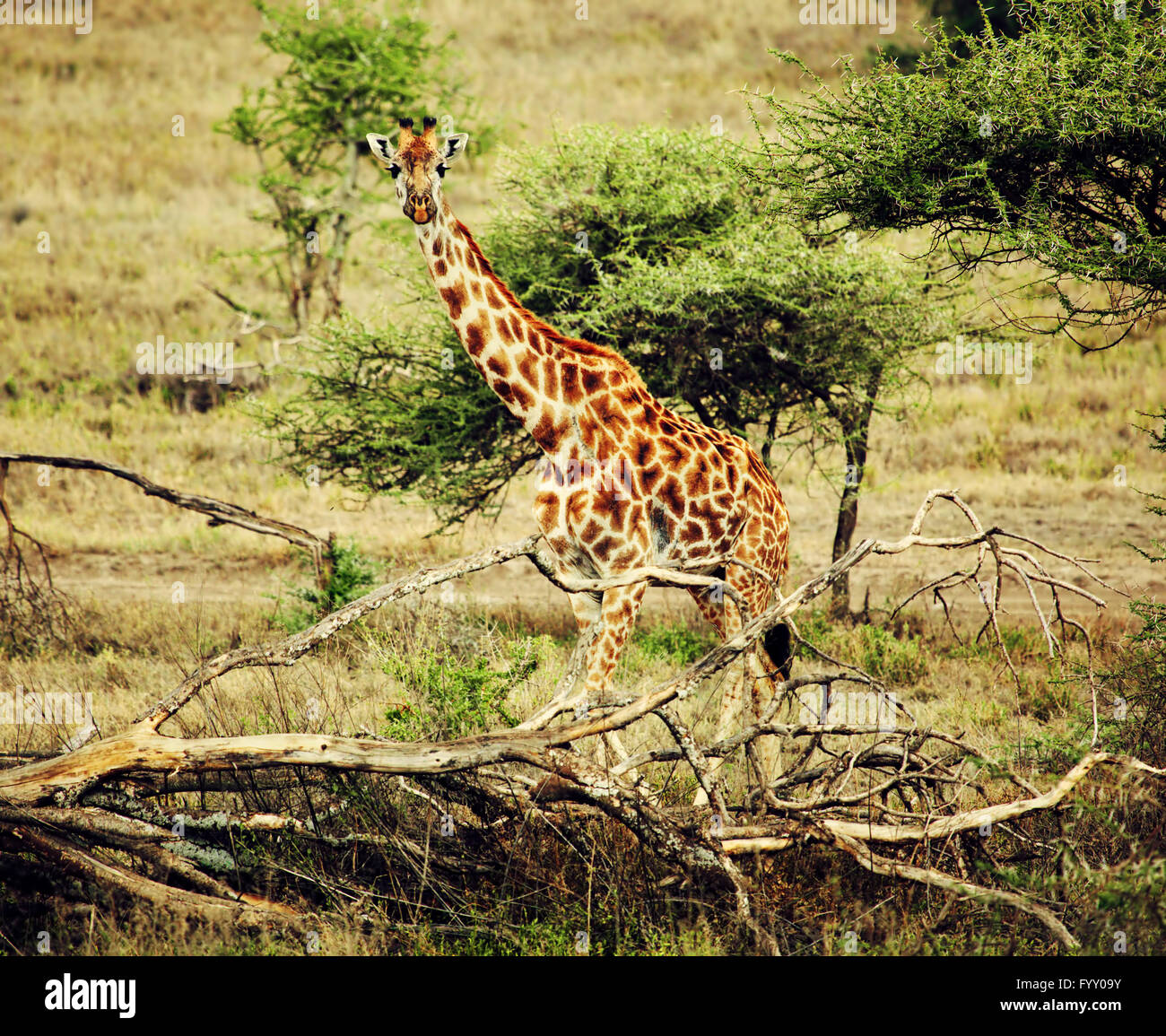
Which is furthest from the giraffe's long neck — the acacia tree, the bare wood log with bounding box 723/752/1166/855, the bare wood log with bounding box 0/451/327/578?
the bare wood log with bounding box 0/451/327/578

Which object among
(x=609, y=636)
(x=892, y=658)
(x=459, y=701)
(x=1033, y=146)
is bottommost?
(x=892, y=658)

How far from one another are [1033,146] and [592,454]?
368 cm

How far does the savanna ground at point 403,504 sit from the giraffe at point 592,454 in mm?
727

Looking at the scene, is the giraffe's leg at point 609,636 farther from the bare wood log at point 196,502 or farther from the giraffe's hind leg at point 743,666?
the bare wood log at point 196,502

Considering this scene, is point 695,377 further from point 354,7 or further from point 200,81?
point 200,81

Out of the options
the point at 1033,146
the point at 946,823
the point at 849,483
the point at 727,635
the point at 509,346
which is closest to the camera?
the point at 946,823

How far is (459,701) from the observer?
602 centimetres

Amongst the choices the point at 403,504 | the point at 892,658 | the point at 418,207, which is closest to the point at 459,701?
the point at 418,207

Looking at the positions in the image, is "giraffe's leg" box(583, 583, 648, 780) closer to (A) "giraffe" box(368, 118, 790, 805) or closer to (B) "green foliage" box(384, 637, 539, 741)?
(A) "giraffe" box(368, 118, 790, 805)

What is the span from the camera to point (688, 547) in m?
6.82

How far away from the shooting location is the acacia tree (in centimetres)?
995

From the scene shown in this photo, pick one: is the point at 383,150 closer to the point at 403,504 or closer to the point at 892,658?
the point at 403,504

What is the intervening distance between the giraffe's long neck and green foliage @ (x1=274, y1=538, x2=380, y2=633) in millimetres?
4486

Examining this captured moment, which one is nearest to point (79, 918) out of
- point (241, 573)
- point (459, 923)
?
point (459, 923)
